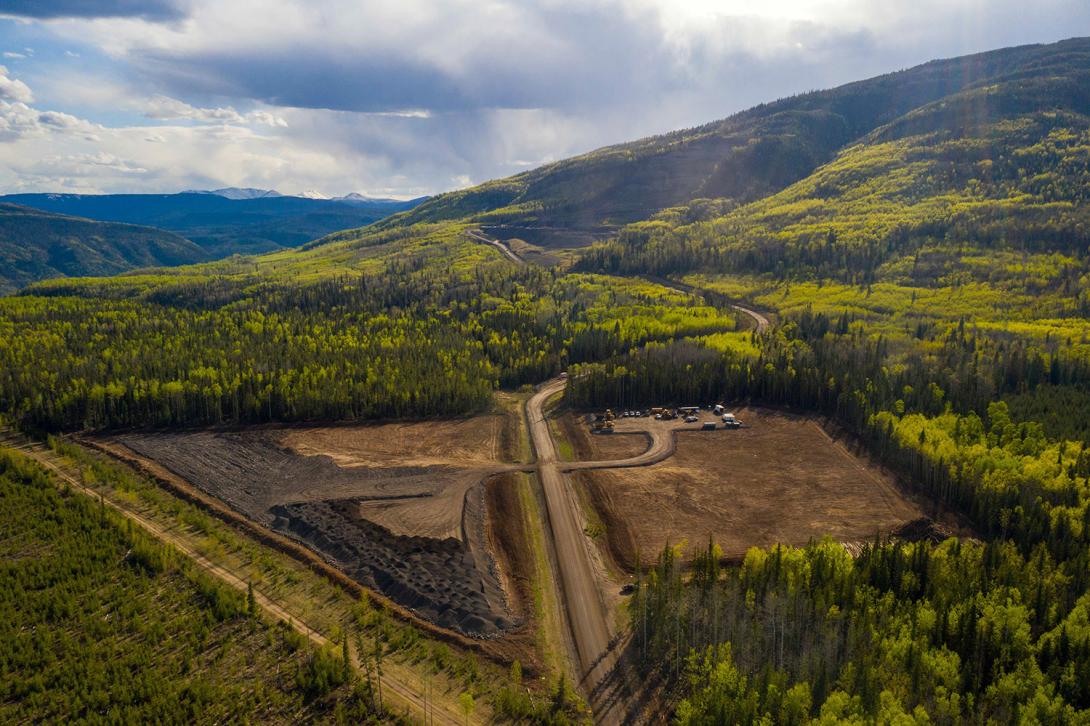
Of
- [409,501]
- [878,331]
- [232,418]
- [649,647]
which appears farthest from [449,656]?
[878,331]

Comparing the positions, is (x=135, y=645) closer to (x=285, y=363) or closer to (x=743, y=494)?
(x=743, y=494)

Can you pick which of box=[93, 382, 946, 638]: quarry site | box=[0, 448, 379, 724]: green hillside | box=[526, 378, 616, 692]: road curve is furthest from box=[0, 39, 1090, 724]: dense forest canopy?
box=[0, 448, 379, 724]: green hillside

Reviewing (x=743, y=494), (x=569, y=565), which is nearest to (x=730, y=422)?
(x=743, y=494)

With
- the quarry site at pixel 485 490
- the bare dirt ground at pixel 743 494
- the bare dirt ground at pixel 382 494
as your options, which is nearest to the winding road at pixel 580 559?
the quarry site at pixel 485 490

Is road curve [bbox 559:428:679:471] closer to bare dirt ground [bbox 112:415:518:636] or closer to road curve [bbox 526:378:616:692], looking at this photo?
road curve [bbox 526:378:616:692]

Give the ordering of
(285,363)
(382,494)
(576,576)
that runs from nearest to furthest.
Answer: (576,576)
(382,494)
(285,363)

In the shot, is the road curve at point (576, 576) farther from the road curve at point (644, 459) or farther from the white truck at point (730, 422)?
the white truck at point (730, 422)
